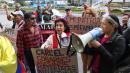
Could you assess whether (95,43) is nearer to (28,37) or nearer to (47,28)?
(28,37)

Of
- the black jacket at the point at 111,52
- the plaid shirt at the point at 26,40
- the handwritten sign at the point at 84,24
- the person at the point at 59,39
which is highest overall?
the black jacket at the point at 111,52

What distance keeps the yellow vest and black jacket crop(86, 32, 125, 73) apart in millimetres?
954

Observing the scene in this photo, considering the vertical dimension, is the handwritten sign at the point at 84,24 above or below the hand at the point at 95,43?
below

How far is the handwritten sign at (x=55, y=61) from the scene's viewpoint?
4.54 metres

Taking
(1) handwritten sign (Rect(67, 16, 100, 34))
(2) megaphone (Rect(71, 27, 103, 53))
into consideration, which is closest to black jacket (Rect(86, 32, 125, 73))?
(2) megaphone (Rect(71, 27, 103, 53))

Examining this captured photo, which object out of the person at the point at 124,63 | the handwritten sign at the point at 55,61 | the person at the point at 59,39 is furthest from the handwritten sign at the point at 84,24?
the person at the point at 124,63

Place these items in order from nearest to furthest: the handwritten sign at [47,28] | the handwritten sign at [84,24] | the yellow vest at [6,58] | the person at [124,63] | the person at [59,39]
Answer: the person at [124,63] → the yellow vest at [6,58] → the person at [59,39] → the handwritten sign at [84,24] → the handwritten sign at [47,28]

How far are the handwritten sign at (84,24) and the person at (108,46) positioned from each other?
138 inches

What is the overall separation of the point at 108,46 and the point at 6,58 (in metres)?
1.15

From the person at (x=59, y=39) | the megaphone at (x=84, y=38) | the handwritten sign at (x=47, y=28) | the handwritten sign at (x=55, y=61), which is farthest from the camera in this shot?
the handwritten sign at (x=47, y=28)

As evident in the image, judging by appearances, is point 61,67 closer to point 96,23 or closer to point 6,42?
point 6,42

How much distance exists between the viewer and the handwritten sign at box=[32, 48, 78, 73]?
14.9ft

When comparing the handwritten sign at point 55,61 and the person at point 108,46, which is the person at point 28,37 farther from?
the person at point 108,46

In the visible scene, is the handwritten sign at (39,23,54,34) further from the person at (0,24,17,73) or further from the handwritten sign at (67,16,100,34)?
the person at (0,24,17,73)
